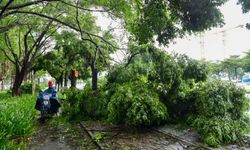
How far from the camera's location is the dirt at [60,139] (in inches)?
300

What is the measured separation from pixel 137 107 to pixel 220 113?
7.42 ft

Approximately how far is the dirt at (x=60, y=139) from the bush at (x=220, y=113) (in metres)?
2.86

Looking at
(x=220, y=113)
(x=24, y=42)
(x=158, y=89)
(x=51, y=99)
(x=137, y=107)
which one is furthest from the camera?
(x=24, y=42)

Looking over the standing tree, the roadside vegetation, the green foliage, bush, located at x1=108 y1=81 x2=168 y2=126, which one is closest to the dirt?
the roadside vegetation

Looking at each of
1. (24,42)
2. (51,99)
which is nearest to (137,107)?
(51,99)

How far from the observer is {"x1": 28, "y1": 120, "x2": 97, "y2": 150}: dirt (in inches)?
300

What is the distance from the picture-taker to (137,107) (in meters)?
8.29

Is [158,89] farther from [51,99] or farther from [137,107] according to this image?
[51,99]

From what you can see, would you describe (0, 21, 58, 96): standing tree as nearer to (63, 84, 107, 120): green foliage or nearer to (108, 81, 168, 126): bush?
(63, 84, 107, 120): green foliage

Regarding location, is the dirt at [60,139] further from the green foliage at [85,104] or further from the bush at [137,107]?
the bush at [137,107]

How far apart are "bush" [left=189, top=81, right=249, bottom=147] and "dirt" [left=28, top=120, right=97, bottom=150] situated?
286 centimetres

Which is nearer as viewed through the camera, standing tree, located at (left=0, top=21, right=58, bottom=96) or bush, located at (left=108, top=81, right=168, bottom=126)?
bush, located at (left=108, top=81, right=168, bottom=126)

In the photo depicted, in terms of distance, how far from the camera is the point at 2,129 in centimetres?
719

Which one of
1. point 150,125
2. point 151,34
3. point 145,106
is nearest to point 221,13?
point 151,34
